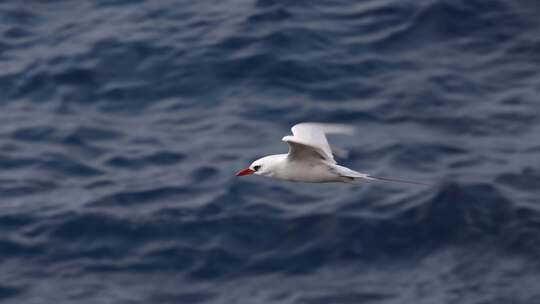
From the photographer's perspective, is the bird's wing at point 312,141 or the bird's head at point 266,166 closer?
the bird's wing at point 312,141

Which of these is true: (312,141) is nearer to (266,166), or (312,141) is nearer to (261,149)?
(266,166)

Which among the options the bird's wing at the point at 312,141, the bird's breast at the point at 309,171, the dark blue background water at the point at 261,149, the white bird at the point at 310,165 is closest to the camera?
the bird's wing at the point at 312,141

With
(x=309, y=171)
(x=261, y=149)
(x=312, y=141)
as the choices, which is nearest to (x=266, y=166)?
(x=309, y=171)

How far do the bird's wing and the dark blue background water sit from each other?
3892 millimetres

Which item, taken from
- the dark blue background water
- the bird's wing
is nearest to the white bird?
the bird's wing

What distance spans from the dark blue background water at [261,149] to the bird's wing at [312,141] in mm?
3892

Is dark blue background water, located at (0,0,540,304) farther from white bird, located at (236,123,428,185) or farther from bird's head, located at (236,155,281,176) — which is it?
white bird, located at (236,123,428,185)

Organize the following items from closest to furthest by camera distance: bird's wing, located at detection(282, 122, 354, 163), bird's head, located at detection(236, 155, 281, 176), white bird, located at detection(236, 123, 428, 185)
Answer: bird's wing, located at detection(282, 122, 354, 163), white bird, located at detection(236, 123, 428, 185), bird's head, located at detection(236, 155, 281, 176)

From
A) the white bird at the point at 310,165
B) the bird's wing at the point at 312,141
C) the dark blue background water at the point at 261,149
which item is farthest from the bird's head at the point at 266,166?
the dark blue background water at the point at 261,149

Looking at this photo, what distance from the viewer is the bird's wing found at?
1262cm

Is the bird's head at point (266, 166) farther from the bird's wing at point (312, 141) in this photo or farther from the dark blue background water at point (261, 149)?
the dark blue background water at point (261, 149)

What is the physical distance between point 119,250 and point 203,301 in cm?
149

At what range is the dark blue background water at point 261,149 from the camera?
17.2 metres

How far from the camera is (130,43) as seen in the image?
843 inches
